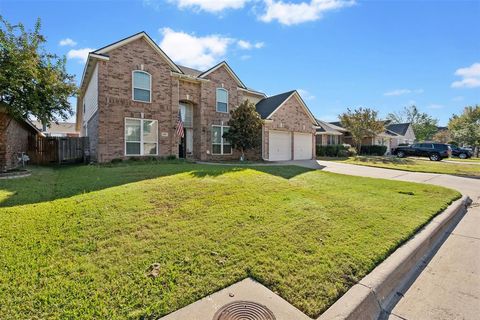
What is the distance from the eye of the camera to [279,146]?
21203 millimetres

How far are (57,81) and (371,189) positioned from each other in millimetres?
13340

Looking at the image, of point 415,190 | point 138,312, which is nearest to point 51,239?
point 138,312

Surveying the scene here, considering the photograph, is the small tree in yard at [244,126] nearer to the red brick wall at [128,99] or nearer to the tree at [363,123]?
the red brick wall at [128,99]

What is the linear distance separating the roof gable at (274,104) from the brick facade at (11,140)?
49.1 ft

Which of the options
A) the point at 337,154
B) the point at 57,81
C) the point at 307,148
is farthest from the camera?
the point at 337,154

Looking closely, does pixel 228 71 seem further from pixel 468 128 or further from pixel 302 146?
pixel 468 128

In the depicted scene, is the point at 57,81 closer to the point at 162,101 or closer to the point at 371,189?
the point at 162,101

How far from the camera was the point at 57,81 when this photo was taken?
11273 millimetres

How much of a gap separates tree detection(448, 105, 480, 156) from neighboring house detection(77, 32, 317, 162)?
33571mm

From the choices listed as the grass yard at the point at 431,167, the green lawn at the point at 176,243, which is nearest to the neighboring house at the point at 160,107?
the grass yard at the point at 431,167

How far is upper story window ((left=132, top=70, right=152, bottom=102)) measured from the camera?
14.9 meters

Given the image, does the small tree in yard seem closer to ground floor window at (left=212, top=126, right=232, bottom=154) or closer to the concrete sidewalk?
ground floor window at (left=212, top=126, right=232, bottom=154)

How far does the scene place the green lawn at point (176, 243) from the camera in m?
2.84

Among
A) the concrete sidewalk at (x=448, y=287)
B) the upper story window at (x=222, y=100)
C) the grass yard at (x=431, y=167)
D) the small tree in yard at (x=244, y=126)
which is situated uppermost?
the upper story window at (x=222, y=100)
